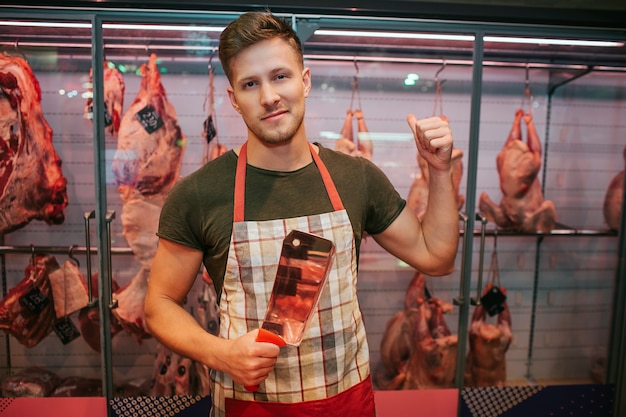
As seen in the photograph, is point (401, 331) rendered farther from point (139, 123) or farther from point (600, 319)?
point (139, 123)

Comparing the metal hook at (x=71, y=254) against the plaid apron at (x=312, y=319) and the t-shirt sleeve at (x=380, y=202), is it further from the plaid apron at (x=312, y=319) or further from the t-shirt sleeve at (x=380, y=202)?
the t-shirt sleeve at (x=380, y=202)

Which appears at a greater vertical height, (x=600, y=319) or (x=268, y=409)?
(x=268, y=409)

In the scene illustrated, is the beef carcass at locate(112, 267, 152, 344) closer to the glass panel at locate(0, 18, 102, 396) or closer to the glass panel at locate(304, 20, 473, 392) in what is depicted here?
the glass panel at locate(0, 18, 102, 396)

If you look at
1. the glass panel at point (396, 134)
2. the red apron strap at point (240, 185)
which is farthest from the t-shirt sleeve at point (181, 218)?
the glass panel at point (396, 134)

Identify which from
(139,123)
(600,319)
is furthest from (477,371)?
(139,123)

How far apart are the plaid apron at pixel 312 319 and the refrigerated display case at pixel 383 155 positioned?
102cm

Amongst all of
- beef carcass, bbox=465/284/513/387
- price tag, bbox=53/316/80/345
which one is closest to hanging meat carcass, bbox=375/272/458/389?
beef carcass, bbox=465/284/513/387

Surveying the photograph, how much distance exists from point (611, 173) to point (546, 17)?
4.58 ft

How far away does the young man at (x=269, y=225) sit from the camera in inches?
52.6

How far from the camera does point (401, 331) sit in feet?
9.25

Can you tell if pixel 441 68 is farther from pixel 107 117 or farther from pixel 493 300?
pixel 107 117

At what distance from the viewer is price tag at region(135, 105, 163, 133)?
2383 millimetres

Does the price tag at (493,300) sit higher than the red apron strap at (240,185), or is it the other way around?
the red apron strap at (240,185)

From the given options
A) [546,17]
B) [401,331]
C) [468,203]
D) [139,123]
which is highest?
[546,17]
